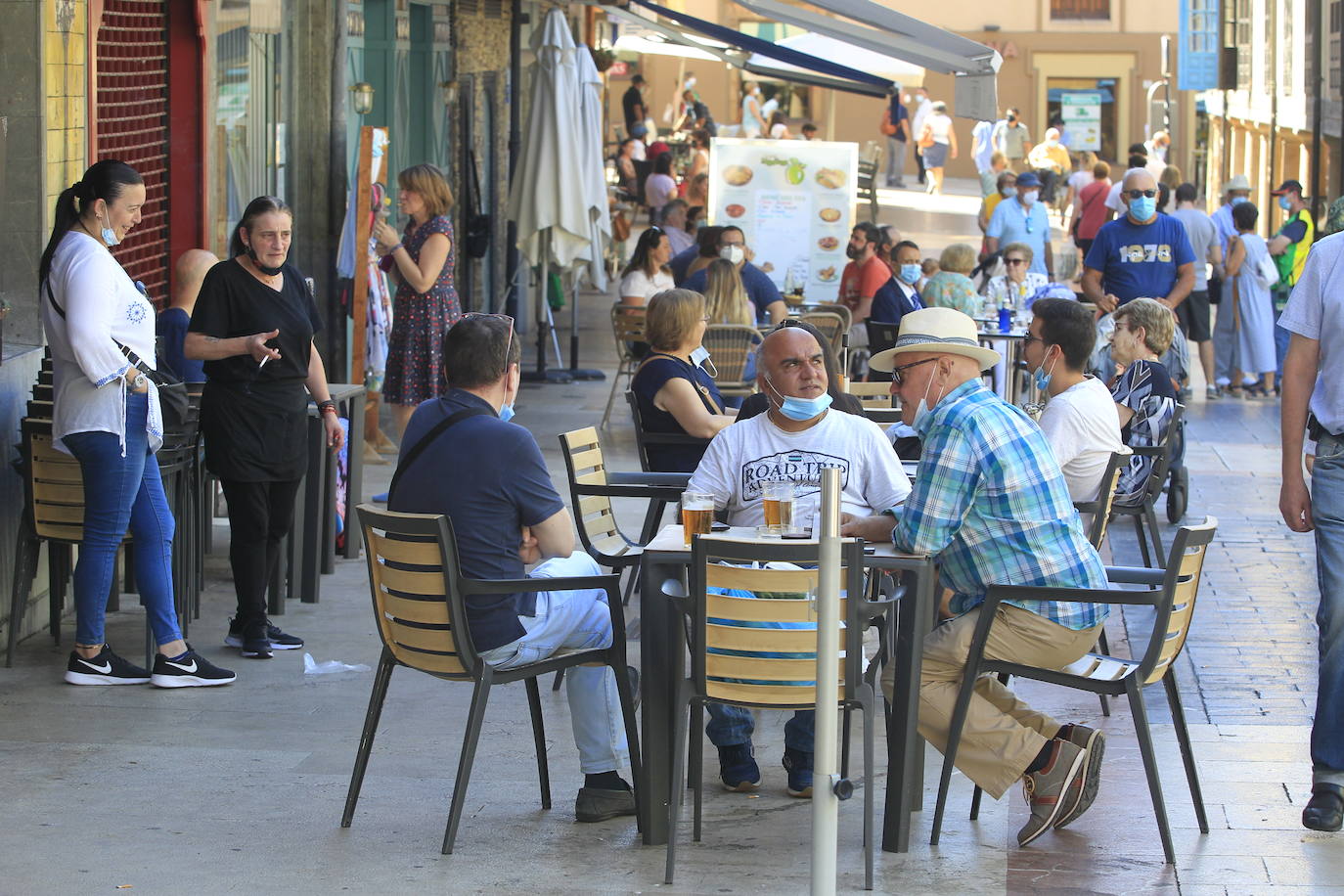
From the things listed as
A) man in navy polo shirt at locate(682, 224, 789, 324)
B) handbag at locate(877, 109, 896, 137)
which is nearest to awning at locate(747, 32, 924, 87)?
man in navy polo shirt at locate(682, 224, 789, 324)

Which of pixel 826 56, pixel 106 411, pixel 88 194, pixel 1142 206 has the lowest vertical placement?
pixel 106 411

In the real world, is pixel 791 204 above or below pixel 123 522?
above

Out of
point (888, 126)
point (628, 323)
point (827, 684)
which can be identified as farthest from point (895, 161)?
point (827, 684)

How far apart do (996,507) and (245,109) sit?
266 inches

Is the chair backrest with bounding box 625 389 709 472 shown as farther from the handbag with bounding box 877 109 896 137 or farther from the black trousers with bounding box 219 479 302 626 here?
the handbag with bounding box 877 109 896 137

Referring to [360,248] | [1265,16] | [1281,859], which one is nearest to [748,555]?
[1281,859]

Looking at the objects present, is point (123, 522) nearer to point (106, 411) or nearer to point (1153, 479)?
point (106, 411)

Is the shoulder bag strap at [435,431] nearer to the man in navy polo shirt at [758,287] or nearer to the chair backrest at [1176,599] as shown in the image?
the chair backrest at [1176,599]

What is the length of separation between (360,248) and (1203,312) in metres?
7.22

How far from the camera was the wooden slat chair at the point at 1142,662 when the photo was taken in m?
4.84

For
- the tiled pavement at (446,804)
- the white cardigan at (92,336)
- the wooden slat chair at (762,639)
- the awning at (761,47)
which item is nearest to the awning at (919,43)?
the awning at (761,47)

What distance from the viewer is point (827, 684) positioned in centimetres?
364

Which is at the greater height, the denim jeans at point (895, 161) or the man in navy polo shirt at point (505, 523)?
the denim jeans at point (895, 161)

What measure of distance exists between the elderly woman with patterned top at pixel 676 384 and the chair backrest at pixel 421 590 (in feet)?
8.28
